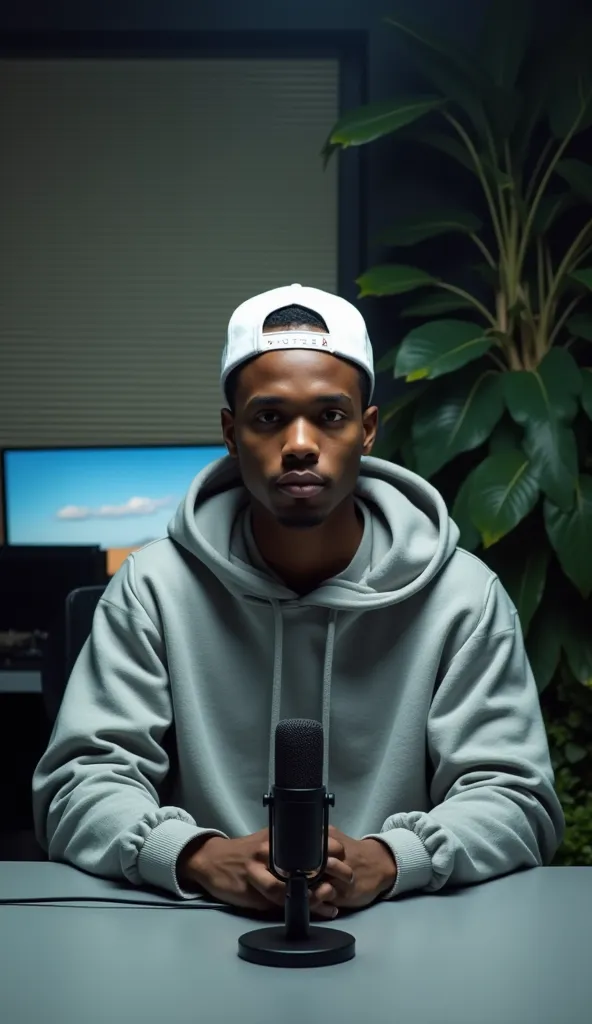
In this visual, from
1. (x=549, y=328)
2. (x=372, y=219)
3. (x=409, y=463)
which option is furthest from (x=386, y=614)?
(x=372, y=219)

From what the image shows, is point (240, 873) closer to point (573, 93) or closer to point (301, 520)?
point (301, 520)

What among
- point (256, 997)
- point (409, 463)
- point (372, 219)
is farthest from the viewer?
point (372, 219)

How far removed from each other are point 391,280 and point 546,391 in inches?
20.5

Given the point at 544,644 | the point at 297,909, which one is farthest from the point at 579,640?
the point at 297,909

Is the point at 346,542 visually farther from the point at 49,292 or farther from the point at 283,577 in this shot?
the point at 49,292

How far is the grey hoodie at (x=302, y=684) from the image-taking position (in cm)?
143

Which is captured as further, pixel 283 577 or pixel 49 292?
pixel 49 292

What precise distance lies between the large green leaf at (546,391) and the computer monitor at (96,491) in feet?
2.95

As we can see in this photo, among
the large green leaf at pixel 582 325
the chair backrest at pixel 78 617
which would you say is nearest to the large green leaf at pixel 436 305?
the large green leaf at pixel 582 325

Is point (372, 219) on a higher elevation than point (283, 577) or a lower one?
higher

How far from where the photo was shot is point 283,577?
160cm

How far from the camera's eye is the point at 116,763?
4.63ft

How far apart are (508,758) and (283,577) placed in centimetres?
38

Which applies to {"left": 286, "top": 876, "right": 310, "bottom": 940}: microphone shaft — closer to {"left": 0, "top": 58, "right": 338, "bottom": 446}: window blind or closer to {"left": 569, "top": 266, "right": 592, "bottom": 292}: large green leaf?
{"left": 569, "top": 266, "right": 592, "bottom": 292}: large green leaf
